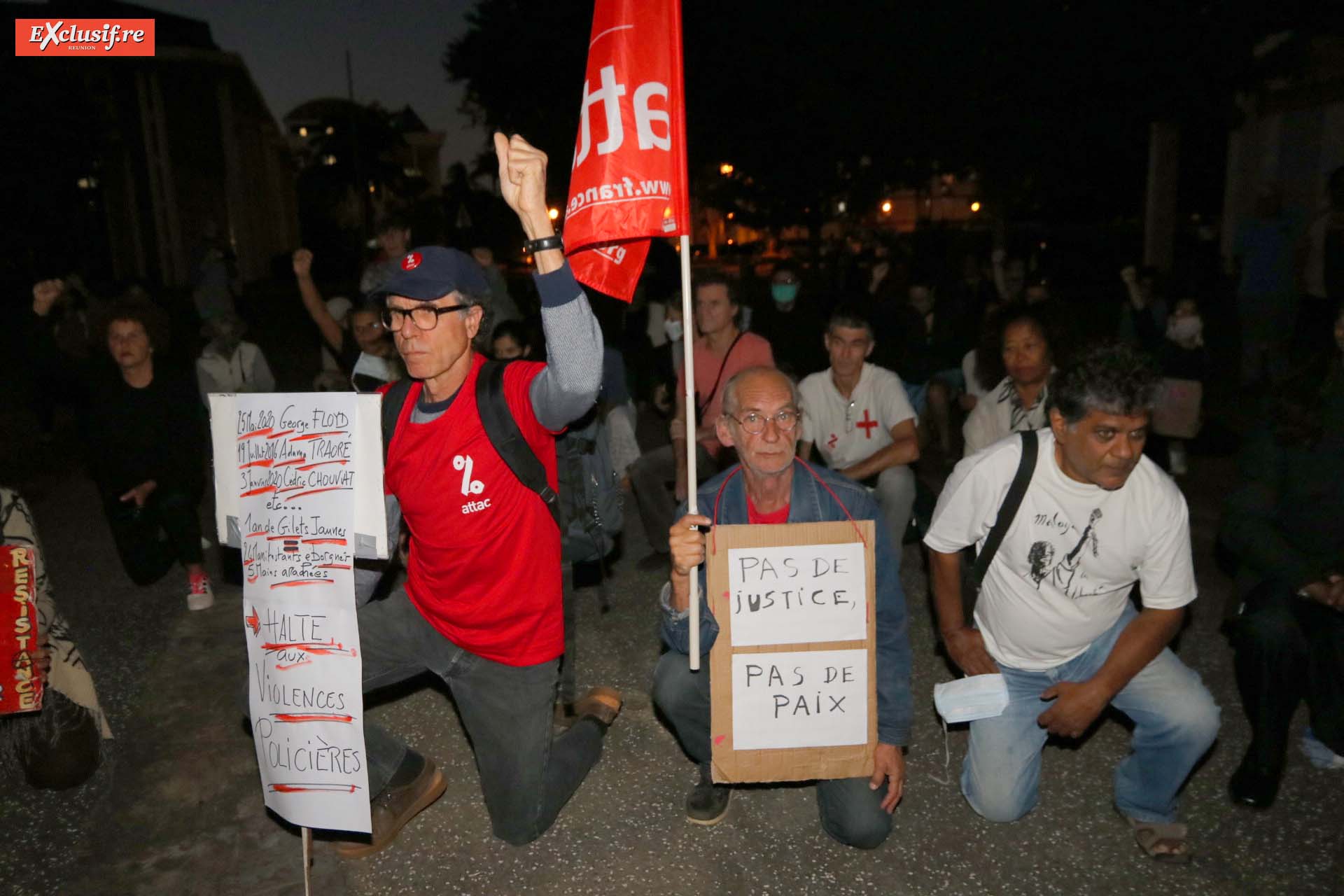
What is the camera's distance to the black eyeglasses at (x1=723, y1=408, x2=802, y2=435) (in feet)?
11.2

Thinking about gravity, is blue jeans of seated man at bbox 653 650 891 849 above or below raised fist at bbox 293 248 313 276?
below

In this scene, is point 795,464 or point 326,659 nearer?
point 326,659

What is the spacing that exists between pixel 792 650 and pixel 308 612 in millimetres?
1570

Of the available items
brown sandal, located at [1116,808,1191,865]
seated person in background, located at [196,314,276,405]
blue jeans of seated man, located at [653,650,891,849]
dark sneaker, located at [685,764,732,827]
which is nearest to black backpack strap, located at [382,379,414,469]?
blue jeans of seated man, located at [653,650,891,849]

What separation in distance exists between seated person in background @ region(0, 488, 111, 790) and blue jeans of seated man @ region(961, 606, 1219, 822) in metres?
3.54

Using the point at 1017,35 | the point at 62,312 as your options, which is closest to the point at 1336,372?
the point at 62,312

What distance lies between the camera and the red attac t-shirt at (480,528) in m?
3.34

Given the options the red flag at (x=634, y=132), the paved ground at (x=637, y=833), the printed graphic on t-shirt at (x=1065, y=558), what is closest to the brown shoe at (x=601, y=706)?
the paved ground at (x=637, y=833)

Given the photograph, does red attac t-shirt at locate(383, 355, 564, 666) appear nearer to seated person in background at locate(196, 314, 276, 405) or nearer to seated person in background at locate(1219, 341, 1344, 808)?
seated person in background at locate(1219, 341, 1344, 808)

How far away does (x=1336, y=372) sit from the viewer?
3.96m

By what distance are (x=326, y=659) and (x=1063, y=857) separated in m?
2.62

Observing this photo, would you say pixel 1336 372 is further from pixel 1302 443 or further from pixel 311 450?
pixel 311 450

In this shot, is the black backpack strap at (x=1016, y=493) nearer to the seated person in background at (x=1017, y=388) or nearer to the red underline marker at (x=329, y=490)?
the seated person in background at (x=1017, y=388)

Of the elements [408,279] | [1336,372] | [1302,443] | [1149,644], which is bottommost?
[1149,644]
